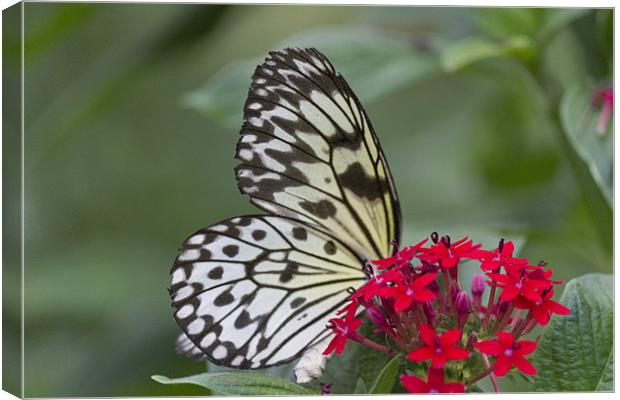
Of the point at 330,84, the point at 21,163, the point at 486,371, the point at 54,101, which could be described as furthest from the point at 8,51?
the point at 486,371

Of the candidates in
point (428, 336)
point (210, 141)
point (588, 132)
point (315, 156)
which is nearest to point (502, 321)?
point (428, 336)

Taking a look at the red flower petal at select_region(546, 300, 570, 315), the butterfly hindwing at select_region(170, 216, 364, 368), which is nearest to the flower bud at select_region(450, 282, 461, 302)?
the red flower petal at select_region(546, 300, 570, 315)

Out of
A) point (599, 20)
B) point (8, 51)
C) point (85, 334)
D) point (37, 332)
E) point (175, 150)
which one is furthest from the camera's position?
point (175, 150)

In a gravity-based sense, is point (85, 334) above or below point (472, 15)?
below

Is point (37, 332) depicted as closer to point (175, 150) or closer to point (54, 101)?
point (54, 101)

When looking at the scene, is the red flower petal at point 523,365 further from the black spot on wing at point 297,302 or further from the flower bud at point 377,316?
the black spot on wing at point 297,302

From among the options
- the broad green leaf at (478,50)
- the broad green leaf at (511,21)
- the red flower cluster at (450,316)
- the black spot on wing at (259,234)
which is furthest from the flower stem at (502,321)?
the broad green leaf at (511,21)

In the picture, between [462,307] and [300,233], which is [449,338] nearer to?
[462,307]

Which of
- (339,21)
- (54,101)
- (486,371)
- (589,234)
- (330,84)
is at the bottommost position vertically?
(486,371)
